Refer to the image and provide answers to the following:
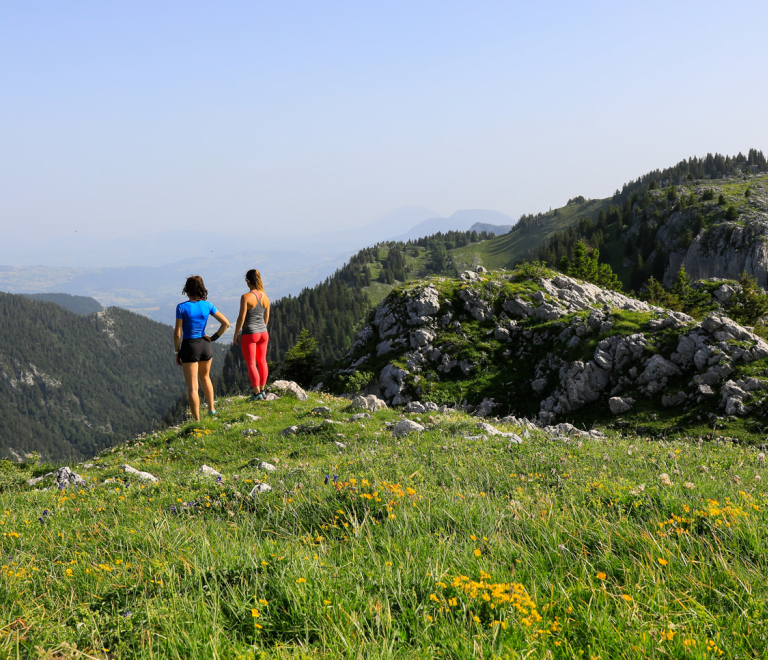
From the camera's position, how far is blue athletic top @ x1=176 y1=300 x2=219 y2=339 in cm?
1221

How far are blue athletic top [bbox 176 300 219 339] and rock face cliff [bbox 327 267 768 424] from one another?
71.3 feet

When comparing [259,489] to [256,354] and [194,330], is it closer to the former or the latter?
[194,330]

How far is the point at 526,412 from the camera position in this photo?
30844 mm

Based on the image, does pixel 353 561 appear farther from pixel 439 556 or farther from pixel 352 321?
pixel 352 321

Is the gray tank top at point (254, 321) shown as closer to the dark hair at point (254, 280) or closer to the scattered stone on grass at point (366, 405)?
the dark hair at point (254, 280)

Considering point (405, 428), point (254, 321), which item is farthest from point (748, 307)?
point (254, 321)

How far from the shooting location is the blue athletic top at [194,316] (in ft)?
40.1

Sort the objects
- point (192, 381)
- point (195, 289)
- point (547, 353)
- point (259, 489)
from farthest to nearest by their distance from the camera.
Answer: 1. point (547, 353)
2. point (192, 381)
3. point (195, 289)
4. point (259, 489)

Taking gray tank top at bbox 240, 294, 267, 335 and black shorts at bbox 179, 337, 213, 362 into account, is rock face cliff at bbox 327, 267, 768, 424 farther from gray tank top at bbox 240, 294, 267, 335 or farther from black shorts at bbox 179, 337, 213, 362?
black shorts at bbox 179, 337, 213, 362

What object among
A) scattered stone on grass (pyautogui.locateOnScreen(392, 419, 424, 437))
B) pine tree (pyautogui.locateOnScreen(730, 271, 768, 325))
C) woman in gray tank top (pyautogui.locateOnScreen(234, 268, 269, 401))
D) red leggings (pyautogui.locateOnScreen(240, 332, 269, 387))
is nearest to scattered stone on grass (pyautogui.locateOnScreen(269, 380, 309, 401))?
red leggings (pyautogui.locateOnScreen(240, 332, 269, 387))

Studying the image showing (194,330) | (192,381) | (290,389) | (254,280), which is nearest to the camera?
(194,330)

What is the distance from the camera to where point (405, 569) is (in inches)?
138

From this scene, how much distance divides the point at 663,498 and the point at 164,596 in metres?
4.92

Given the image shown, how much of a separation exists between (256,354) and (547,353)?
25502 millimetres
